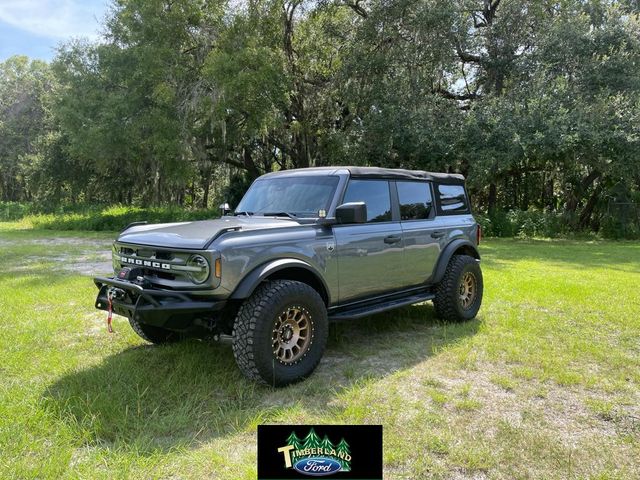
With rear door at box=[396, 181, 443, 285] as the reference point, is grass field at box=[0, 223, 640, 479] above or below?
below

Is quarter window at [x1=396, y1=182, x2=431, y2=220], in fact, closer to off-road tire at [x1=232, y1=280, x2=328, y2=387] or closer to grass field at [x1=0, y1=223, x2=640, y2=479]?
grass field at [x1=0, y1=223, x2=640, y2=479]

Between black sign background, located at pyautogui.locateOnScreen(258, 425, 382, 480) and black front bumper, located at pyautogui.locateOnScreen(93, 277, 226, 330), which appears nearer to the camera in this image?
black sign background, located at pyautogui.locateOnScreen(258, 425, 382, 480)

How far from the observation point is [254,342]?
3512 mm

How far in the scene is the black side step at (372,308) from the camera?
4324mm

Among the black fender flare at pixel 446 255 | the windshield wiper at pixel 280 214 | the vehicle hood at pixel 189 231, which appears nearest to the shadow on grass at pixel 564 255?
the black fender flare at pixel 446 255

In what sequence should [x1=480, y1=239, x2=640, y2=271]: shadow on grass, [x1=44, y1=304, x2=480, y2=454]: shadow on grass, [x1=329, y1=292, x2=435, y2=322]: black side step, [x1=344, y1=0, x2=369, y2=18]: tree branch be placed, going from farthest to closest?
[x1=344, y1=0, x2=369, y2=18]: tree branch
[x1=480, y1=239, x2=640, y2=271]: shadow on grass
[x1=329, y1=292, x2=435, y2=322]: black side step
[x1=44, y1=304, x2=480, y2=454]: shadow on grass

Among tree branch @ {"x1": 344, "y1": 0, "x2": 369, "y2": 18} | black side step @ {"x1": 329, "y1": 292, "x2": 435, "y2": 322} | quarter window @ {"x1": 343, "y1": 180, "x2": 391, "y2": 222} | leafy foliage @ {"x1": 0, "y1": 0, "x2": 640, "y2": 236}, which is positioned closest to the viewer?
black side step @ {"x1": 329, "y1": 292, "x2": 435, "y2": 322}

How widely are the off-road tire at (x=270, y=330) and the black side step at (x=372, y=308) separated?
44 centimetres

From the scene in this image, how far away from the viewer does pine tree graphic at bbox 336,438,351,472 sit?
2369 millimetres

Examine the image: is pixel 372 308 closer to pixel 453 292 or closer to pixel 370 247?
pixel 370 247

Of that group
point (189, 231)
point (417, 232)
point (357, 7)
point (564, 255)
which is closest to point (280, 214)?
point (189, 231)

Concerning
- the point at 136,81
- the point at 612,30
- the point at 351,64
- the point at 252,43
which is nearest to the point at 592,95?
the point at 612,30

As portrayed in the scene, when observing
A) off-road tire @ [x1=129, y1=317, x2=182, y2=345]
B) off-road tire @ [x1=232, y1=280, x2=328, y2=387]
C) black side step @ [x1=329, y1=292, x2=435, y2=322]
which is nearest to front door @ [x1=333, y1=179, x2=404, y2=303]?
black side step @ [x1=329, y1=292, x2=435, y2=322]

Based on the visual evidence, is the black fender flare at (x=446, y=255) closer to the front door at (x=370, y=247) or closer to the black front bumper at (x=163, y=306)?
the front door at (x=370, y=247)
